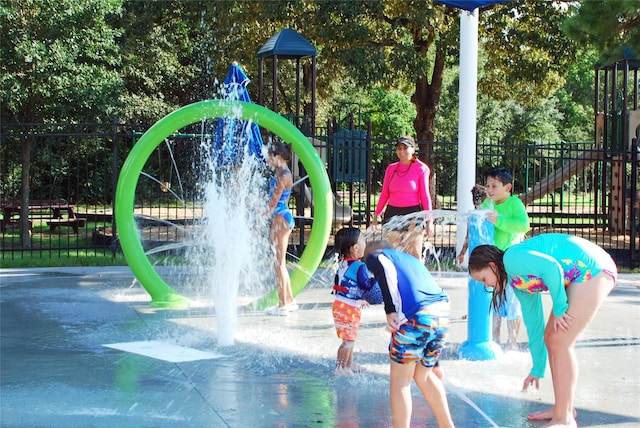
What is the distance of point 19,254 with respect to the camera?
1385 centimetres

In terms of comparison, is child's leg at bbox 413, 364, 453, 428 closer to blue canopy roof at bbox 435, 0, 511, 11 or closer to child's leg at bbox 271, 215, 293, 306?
child's leg at bbox 271, 215, 293, 306

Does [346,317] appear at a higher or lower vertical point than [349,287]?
lower

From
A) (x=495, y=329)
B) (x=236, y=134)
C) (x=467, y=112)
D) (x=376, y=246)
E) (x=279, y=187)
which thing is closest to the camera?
(x=376, y=246)

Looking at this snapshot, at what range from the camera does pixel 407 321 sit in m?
4.22

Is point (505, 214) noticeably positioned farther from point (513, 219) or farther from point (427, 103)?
point (427, 103)

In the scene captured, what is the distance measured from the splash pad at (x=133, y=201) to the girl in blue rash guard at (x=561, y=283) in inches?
164

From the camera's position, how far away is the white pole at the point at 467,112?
25.4 ft

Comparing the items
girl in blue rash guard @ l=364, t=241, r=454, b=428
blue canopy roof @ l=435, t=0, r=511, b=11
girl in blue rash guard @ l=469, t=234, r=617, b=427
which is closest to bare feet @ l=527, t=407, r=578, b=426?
girl in blue rash guard @ l=469, t=234, r=617, b=427

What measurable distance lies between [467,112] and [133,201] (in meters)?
3.54

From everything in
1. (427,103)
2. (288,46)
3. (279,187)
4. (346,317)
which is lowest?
(346,317)

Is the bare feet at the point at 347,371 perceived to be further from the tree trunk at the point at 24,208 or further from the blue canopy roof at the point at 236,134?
the tree trunk at the point at 24,208

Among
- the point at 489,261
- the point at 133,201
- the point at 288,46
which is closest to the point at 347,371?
the point at 489,261

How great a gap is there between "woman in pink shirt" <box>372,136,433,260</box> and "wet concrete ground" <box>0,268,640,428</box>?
869mm

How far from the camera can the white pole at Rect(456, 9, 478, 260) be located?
25.4 feet
